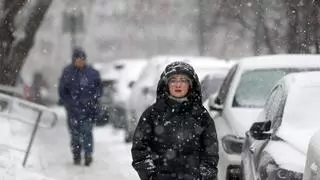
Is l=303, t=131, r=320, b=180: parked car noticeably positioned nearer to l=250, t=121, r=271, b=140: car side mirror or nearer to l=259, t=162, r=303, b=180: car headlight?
l=259, t=162, r=303, b=180: car headlight

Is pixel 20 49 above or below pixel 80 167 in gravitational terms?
above

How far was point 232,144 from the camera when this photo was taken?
8.49 m

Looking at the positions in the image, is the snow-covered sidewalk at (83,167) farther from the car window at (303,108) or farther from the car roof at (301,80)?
the car window at (303,108)

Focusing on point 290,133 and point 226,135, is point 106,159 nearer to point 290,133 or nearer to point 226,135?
point 226,135

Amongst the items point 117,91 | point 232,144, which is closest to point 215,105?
point 232,144

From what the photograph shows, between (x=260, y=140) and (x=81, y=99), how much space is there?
5455 millimetres

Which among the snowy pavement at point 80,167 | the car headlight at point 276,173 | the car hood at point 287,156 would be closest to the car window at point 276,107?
the car hood at point 287,156

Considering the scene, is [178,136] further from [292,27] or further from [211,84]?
[292,27]

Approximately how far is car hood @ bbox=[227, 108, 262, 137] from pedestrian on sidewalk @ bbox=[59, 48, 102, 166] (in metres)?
3.30

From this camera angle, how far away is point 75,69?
1200 cm

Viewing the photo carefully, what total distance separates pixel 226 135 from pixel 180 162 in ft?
10.4

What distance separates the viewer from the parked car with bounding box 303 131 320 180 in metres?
4.66

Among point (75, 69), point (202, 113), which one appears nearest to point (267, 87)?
point (75, 69)

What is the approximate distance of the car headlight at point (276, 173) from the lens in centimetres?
569
